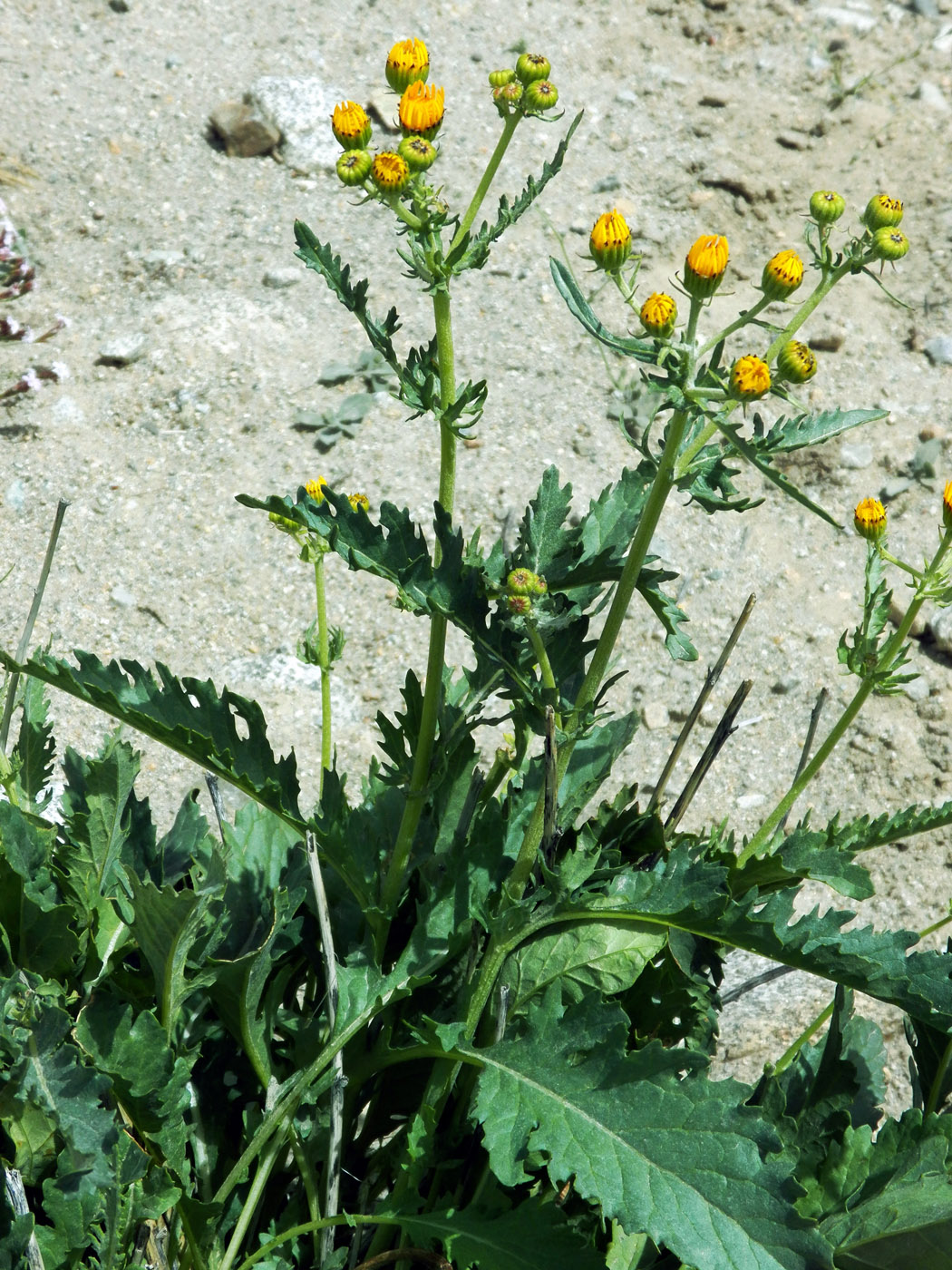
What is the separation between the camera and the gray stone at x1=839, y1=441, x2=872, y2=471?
12.8ft

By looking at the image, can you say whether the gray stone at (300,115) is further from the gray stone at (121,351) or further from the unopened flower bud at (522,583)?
the unopened flower bud at (522,583)

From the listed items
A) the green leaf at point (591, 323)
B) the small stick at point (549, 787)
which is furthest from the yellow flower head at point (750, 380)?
the small stick at point (549, 787)

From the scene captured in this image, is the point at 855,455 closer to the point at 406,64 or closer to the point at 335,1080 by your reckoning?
the point at 406,64

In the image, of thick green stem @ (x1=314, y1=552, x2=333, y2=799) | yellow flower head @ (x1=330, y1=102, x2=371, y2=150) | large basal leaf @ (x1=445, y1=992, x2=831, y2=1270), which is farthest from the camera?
thick green stem @ (x1=314, y1=552, x2=333, y2=799)

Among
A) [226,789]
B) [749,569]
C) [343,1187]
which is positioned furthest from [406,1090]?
[749,569]

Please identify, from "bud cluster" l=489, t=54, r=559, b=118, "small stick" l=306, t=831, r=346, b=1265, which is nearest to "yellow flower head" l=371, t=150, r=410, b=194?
"bud cluster" l=489, t=54, r=559, b=118

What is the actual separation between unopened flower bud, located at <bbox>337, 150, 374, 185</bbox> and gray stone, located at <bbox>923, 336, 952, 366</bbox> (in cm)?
316

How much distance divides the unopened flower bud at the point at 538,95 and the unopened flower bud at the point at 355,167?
26 cm

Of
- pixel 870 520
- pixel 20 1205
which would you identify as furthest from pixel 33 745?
pixel 870 520

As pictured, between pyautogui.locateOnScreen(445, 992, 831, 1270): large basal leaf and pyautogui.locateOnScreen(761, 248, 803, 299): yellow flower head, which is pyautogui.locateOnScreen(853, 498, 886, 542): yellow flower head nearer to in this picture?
pyautogui.locateOnScreen(761, 248, 803, 299): yellow flower head

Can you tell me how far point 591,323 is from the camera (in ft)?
4.75

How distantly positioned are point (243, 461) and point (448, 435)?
7.58ft

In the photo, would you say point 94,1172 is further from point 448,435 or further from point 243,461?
point 243,461

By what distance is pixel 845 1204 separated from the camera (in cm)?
153
